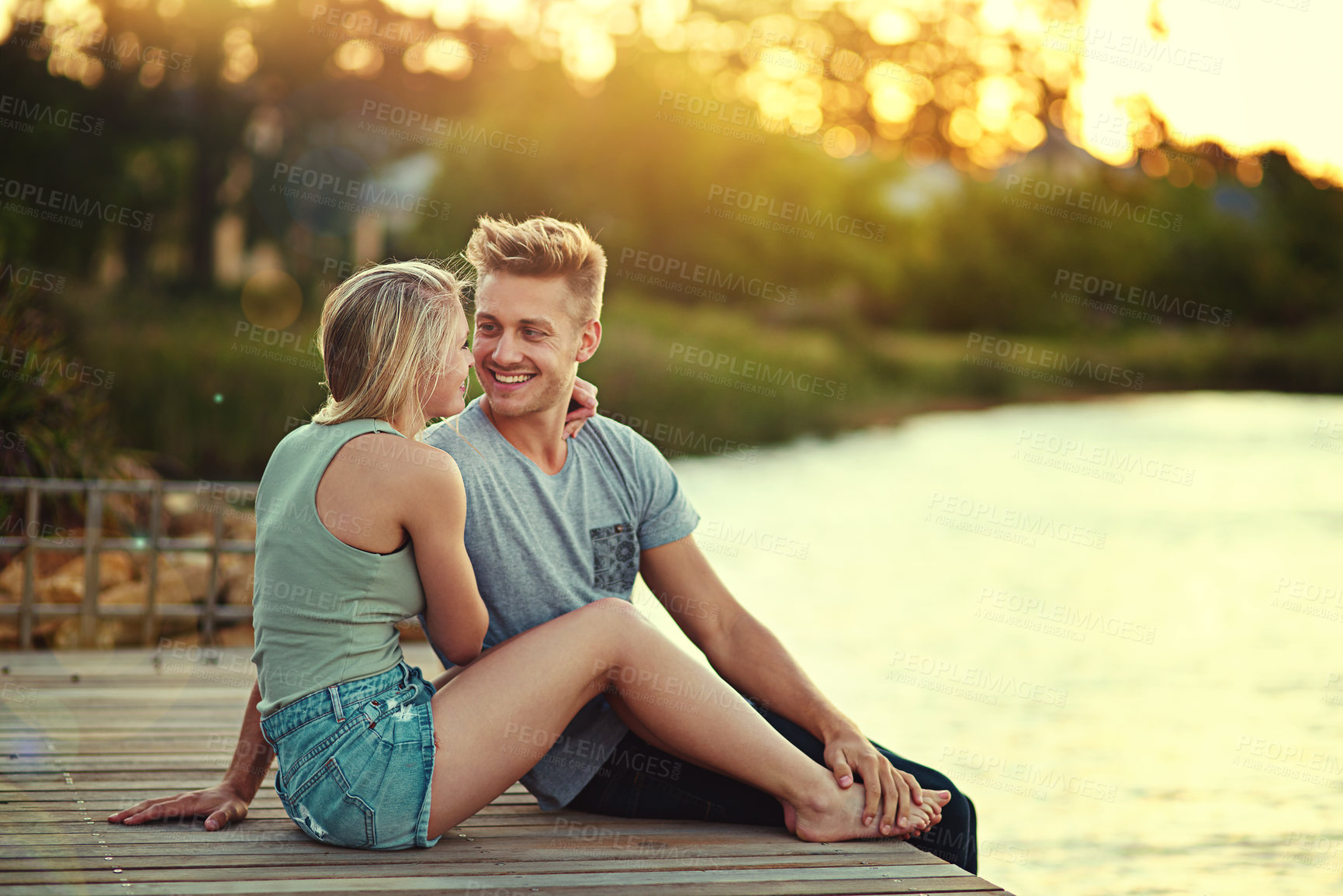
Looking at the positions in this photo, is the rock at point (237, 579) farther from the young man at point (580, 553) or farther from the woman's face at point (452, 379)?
the woman's face at point (452, 379)

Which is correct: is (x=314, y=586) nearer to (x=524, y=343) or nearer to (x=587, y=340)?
(x=524, y=343)

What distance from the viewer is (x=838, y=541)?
14539 mm

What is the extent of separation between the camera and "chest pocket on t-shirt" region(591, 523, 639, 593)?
9.71 ft

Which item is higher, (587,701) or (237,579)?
(587,701)

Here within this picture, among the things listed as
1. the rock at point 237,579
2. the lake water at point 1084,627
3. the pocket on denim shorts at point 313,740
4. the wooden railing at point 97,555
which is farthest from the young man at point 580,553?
the rock at point 237,579

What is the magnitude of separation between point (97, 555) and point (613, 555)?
Result: 10.7 feet

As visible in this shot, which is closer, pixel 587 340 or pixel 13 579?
pixel 587 340

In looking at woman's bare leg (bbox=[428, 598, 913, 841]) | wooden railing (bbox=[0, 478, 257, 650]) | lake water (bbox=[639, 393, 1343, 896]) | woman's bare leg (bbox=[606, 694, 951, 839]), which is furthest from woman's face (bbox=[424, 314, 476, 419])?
lake water (bbox=[639, 393, 1343, 896])

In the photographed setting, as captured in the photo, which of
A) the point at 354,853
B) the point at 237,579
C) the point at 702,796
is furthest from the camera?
the point at 237,579

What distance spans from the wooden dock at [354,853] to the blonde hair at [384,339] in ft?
2.69

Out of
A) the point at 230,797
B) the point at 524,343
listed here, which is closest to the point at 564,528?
the point at 524,343

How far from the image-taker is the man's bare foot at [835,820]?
2.71m

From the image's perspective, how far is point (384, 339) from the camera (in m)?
2.42

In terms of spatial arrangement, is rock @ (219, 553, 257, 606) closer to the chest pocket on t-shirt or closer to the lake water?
the lake water
